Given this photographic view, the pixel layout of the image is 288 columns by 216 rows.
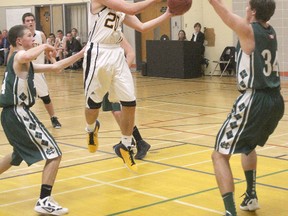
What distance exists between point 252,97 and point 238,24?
623 millimetres

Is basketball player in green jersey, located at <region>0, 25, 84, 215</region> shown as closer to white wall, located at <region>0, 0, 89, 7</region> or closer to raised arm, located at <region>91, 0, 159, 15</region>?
raised arm, located at <region>91, 0, 159, 15</region>

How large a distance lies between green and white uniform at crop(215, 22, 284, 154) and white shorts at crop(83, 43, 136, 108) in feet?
6.89

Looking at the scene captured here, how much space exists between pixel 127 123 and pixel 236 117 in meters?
2.26

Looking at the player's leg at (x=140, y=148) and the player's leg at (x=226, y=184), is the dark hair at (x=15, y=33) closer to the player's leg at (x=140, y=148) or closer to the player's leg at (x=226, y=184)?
the player's leg at (x=226, y=184)

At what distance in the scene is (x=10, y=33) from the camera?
5.46m

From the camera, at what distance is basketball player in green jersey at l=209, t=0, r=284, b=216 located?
465 cm

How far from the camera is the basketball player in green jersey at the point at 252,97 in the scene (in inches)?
183

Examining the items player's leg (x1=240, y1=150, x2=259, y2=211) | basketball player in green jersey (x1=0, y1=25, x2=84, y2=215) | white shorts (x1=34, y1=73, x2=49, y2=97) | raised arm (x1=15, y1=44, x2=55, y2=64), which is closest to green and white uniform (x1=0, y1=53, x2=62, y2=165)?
basketball player in green jersey (x1=0, y1=25, x2=84, y2=215)

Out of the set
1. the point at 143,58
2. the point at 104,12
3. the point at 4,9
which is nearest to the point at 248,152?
the point at 104,12

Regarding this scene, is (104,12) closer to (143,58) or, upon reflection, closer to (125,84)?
(125,84)

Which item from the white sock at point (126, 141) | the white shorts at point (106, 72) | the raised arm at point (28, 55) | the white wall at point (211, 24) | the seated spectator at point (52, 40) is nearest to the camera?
Result: the raised arm at point (28, 55)

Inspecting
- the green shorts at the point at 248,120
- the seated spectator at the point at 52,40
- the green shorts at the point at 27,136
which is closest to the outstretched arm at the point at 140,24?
the green shorts at the point at 27,136

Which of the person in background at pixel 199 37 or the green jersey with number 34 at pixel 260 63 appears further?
the person in background at pixel 199 37

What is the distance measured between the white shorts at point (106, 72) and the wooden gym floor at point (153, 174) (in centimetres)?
94
